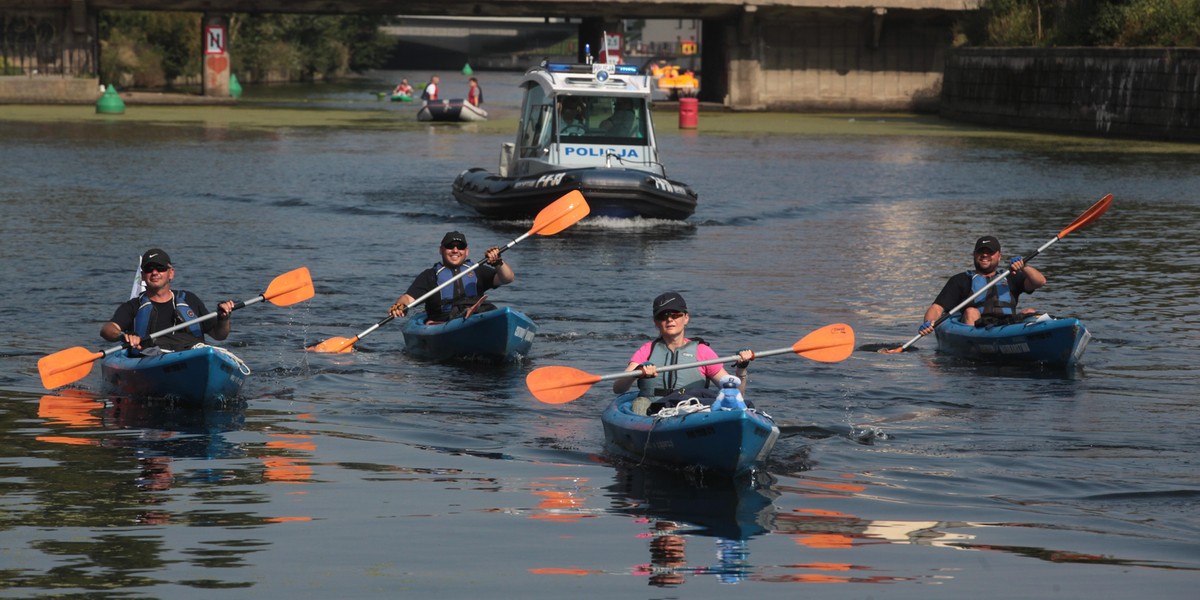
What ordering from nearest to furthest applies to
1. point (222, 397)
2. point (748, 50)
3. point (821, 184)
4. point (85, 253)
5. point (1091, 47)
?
point (222, 397), point (85, 253), point (821, 184), point (1091, 47), point (748, 50)

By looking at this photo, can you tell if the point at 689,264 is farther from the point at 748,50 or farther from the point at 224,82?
the point at 224,82

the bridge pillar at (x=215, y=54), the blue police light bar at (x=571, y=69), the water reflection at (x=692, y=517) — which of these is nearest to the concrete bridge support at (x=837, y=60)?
the bridge pillar at (x=215, y=54)

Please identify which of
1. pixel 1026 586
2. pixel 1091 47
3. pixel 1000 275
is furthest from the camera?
pixel 1091 47

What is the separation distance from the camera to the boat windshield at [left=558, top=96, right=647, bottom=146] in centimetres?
2430

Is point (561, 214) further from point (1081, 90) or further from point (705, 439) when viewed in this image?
point (1081, 90)

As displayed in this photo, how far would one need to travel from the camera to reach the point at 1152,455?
405 inches

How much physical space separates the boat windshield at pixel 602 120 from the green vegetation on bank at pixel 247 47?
42.6m

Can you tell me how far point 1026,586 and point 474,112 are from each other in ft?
→ 146

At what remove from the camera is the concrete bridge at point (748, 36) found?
51.7m

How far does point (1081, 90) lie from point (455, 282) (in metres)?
31.8

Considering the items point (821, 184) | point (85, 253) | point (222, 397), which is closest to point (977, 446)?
point (222, 397)

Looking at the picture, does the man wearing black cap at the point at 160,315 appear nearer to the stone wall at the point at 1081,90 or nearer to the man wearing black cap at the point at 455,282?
the man wearing black cap at the point at 455,282

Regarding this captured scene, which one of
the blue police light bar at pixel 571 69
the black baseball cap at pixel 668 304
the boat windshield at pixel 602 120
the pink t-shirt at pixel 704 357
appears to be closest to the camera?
the black baseball cap at pixel 668 304

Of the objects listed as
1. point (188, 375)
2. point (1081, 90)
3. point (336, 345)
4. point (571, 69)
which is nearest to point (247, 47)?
point (1081, 90)
